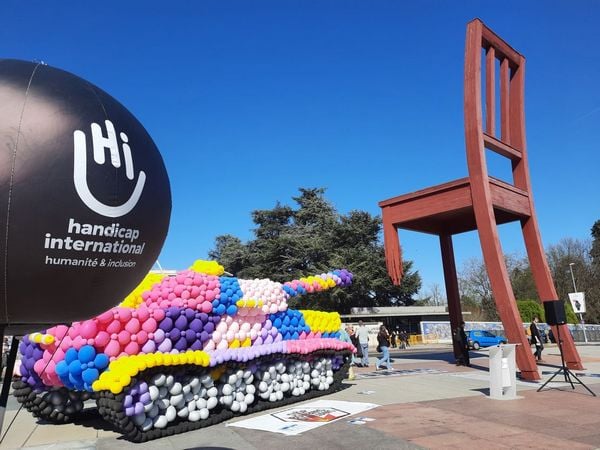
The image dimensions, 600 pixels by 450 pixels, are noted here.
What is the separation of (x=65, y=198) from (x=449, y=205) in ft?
Answer: 37.7

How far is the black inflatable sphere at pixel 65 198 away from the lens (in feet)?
6.99

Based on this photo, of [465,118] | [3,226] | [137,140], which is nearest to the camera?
[3,226]

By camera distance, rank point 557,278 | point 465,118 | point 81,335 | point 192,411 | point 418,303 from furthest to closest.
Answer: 1. point 557,278
2. point 418,303
3. point 465,118
4. point 192,411
5. point 81,335

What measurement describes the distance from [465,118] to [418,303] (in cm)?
3209

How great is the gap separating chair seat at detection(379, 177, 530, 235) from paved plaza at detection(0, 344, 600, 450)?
463cm

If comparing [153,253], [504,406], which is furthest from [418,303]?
[153,253]

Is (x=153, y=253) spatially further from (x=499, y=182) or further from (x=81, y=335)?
(x=499, y=182)

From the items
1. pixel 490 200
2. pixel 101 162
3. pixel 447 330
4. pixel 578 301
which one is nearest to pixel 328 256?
pixel 447 330

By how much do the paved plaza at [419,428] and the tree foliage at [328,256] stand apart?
980 inches

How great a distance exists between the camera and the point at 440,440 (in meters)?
5.90

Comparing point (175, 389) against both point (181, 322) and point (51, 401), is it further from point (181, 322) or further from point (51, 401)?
point (51, 401)

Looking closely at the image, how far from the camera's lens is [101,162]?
7.57 ft

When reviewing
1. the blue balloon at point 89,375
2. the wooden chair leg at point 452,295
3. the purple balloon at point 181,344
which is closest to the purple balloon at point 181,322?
the purple balloon at point 181,344

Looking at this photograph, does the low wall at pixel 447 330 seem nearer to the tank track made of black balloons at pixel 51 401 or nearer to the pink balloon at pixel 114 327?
the tank track made of black balloons at pixel 51 401
